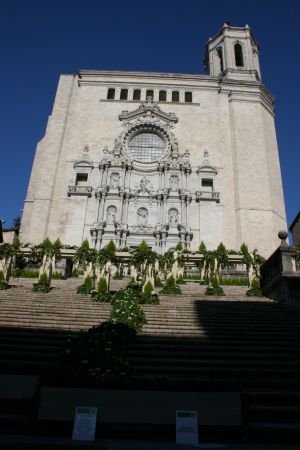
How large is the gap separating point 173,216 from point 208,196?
3378mm

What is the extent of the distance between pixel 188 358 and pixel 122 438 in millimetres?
3540

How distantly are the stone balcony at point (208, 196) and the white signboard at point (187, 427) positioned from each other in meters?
26.2

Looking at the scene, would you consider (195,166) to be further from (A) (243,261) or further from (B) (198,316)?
(B) (198,316)

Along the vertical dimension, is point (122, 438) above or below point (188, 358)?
below

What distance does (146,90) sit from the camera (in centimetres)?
3600

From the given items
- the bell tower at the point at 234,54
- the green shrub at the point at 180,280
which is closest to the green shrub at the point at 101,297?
the green shrub at the point at 180,280

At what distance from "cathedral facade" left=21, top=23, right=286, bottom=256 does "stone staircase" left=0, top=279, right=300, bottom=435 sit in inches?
615

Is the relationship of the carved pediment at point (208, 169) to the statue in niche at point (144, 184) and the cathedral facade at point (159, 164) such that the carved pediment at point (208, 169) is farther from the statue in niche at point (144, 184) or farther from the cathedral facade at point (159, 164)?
the statue in niche at point (144, 184)

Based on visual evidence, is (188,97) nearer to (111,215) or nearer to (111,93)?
(111,93)

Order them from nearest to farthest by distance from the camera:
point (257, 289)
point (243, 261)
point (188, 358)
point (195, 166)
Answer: point (188, 358) < point (257, 289) < point (243, 261) < point (195, 166)

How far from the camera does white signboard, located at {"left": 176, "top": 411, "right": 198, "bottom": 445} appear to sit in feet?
14.2

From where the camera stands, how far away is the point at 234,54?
38.3m

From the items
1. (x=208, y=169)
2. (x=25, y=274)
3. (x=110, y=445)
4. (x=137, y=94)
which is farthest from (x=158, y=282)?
(x=137, y=94)

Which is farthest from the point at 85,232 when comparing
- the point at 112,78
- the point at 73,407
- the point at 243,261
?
the point at 73,407
